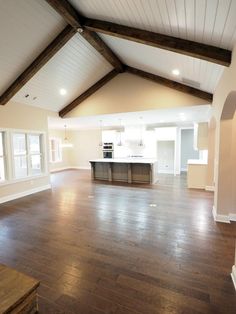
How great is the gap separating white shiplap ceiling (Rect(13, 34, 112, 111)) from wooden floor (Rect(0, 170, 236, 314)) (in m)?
3.35

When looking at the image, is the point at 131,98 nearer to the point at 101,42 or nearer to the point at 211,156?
the point at 101,42

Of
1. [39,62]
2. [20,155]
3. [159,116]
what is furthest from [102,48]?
[20,155]

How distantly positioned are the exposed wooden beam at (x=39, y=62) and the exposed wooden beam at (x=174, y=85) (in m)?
2.32

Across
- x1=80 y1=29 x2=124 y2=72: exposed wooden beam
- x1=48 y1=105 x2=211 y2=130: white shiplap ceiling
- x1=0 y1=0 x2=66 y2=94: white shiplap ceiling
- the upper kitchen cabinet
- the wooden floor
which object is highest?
x1=80 y1=29 x2=124 y2=72: exposed wooden beam

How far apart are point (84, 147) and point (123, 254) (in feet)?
31.1

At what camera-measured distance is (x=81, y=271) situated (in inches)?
90.2

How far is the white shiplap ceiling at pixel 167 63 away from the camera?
3.59 m

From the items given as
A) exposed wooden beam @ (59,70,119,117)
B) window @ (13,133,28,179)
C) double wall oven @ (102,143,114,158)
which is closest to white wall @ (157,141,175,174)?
double wall oven @ (102,143,114,158)

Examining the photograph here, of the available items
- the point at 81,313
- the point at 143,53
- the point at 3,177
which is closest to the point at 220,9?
the point at 143,53

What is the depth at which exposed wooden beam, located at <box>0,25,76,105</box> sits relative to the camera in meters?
3.88

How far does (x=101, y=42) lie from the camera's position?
4379 millimetres

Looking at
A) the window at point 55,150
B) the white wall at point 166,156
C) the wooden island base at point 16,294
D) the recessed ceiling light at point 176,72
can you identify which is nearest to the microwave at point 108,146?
the white wall at point 166,156

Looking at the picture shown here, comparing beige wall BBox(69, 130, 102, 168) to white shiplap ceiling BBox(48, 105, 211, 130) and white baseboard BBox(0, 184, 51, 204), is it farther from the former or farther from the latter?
white baseboard BBox(0, 184, 51, 204)

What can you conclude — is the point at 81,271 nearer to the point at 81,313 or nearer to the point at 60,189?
the point at 81,313
